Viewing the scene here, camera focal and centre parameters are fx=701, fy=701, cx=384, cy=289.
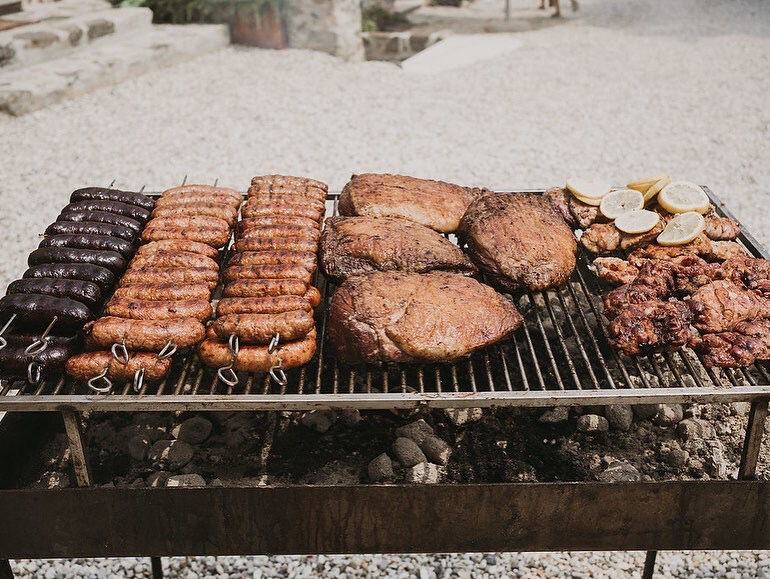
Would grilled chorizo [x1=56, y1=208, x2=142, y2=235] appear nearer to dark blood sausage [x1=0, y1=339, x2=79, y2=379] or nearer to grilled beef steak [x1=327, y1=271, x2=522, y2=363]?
dark blood sausage [x1=0, y1=339, x2=79, y2=379]

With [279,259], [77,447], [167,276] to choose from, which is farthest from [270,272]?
[77,447]

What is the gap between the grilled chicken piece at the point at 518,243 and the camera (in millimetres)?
4047

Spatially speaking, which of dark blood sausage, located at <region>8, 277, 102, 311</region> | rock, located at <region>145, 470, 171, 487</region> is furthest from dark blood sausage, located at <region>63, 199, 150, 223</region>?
rock, located at <region>145, 470, 171, 487</region>

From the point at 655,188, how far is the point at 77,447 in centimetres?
390

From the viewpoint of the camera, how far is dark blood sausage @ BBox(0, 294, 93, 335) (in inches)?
144

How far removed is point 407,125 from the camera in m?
10.9

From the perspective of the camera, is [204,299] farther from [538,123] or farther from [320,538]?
[538,123]

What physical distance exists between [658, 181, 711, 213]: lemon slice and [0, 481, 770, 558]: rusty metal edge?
1.97 meters

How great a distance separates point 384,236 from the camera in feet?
13.5

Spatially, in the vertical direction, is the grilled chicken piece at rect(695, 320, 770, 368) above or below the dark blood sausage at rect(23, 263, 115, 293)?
below

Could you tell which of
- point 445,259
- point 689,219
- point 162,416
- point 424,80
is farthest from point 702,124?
point 162,416

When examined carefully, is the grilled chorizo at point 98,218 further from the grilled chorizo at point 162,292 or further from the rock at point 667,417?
the rock at point 667,417

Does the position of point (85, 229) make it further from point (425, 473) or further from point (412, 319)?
point (425, 473)

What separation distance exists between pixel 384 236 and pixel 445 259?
387 millimetres
